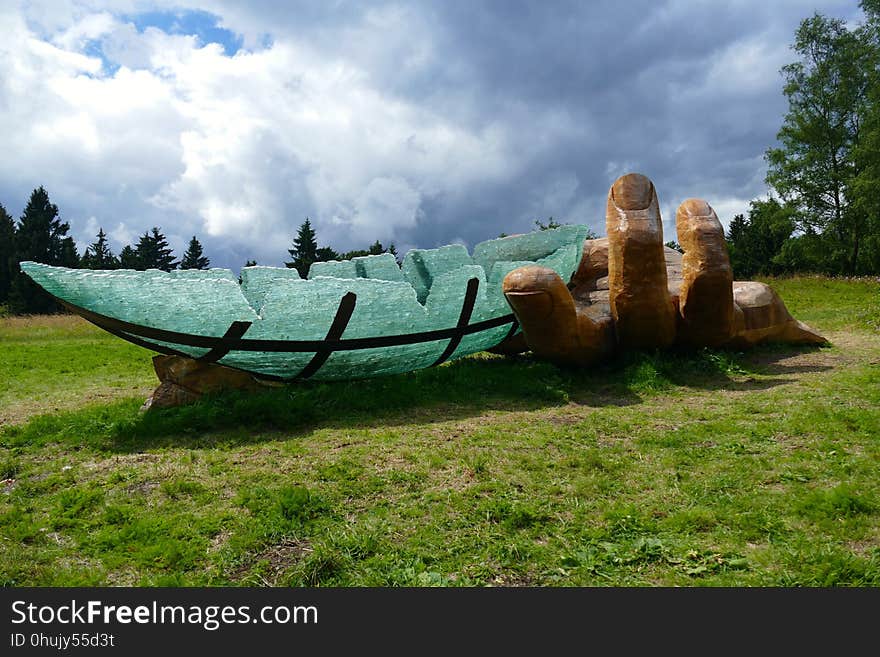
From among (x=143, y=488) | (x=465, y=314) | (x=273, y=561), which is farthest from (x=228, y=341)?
(x=273, y=561)

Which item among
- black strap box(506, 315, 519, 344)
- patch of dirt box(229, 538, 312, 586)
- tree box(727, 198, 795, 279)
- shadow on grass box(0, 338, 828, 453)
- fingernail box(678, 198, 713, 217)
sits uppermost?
tree box(727, 198, 795, 279)

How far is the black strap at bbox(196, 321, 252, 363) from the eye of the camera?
6.23 meters

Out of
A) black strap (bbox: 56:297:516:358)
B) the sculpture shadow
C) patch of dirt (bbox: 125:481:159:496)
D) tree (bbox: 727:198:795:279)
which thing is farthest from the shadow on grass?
tree (bbox: 727:198:795:279)

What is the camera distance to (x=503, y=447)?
16.4 ft

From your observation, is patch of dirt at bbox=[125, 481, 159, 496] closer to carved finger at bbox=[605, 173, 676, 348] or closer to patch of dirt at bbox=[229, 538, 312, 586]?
patch of dirt at bbox=[229, 538, 312, 586]

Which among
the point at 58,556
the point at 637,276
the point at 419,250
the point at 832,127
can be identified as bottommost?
the point at 58,556

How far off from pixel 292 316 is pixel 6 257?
1629 inches

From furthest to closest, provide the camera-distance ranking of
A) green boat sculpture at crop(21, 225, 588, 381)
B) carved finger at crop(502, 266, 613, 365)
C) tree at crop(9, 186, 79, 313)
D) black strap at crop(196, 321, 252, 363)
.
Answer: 1. tree at crop(9, 186, 79, 313)
2. carved finger at crop(502, 266, 613, 365)
3. black strap at crop(196, 321, 252, 363)
4. green boat sculpture at crop(21, 225, 588, 381)

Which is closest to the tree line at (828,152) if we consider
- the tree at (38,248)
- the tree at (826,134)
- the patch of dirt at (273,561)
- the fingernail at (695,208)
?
the tree at (826,134)

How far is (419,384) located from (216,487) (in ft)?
10.3

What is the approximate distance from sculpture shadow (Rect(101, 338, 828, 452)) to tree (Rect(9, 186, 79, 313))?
35.1 m

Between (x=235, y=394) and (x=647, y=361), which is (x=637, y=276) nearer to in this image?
(x=647, y=361)

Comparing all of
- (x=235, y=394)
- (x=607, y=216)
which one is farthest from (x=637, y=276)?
(x=235, y=394)

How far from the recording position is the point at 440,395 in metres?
6.98
